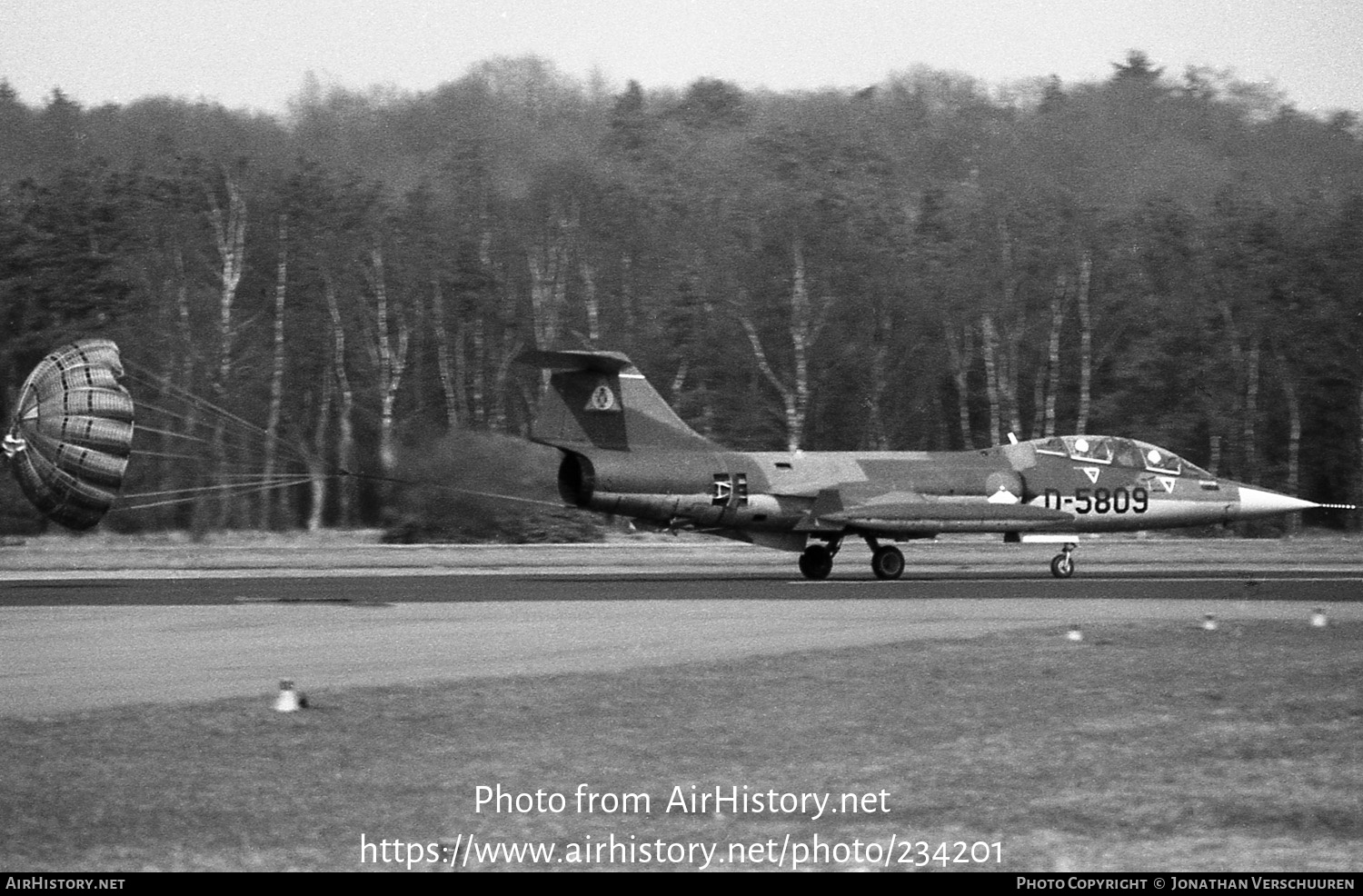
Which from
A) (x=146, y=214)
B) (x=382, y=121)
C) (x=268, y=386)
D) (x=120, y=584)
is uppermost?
(x=382, y=121)

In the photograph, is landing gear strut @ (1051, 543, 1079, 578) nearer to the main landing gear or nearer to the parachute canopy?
the main landing gear

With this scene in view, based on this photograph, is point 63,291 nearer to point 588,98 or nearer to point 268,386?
point 268,386

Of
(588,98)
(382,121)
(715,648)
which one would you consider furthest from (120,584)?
(588,98)

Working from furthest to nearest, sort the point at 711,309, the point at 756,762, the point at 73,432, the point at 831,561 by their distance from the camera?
the point at 711,309
the point at 831,561
the point at 73,432
the point at 756,762

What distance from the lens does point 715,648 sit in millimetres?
16297

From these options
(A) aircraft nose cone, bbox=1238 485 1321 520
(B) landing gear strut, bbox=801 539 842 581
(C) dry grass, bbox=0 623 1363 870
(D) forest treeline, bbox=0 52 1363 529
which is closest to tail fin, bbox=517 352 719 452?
(B) landing gear strut, bbox=801 539 842 581

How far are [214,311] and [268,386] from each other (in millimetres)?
2538

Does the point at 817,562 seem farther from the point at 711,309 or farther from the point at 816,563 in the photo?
the point at 711,309

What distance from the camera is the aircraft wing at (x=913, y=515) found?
26922 mm

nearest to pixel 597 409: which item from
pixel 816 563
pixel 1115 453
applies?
pixel 816 563

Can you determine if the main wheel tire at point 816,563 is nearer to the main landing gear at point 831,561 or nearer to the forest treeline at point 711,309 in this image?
the main landing gear at point 831,561

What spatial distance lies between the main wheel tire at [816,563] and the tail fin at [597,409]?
348 cm

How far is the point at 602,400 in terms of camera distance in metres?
25.9

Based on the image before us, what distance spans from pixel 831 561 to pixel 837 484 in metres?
1.39
